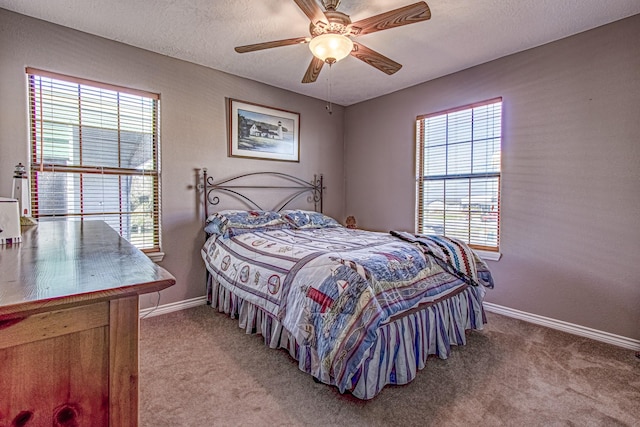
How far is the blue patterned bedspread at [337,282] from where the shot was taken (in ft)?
5.42

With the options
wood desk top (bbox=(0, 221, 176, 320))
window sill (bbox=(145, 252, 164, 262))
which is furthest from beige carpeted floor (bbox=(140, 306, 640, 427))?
wood desk top (bbox=(0, 221, 176, 320))

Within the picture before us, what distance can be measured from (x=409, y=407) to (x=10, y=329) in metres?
1.77

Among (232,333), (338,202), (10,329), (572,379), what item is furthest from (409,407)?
(338,202)

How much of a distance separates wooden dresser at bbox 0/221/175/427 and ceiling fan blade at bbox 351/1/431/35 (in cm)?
182

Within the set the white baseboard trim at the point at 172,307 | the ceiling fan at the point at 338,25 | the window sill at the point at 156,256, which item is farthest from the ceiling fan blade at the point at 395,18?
the white baseboard trim at the point at 172,307

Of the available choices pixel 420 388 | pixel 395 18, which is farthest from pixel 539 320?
pixel 395 18

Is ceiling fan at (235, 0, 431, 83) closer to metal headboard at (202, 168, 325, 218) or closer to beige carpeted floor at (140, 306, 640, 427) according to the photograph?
metal headboard at (202, 168, 325, 218)

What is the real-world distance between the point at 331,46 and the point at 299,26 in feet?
2.24

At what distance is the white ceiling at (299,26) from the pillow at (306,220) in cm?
158

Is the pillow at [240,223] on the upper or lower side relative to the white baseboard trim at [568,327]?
upper

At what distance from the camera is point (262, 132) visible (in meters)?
3.75

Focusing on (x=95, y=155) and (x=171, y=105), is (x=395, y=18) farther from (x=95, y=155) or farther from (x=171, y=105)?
(x=95, y=155)

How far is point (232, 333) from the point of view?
103 inches

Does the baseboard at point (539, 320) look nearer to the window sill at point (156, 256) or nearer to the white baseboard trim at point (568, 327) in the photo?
the white baseboard trim at point (568, 327)
